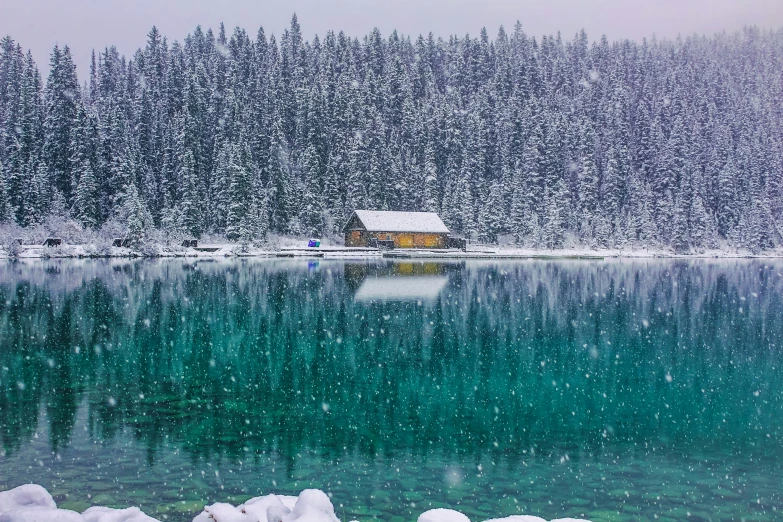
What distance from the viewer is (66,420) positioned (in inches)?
506

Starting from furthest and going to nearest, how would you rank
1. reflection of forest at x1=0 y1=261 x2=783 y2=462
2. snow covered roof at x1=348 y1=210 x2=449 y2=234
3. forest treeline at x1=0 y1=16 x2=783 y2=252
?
1. snow covered roof at x1=348 y1=210 x2=449 y2=234
2. forest treeline at x1=0 y1=16 x2=783 y2=252
3. reflection of forest at x1=0 y1=261 x2=783 y2=462

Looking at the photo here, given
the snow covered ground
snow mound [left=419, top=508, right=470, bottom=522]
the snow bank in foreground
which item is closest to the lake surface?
the snow bank in foreground

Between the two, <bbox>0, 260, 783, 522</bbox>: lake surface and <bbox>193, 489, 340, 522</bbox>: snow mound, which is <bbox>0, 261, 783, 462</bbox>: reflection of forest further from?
<bbox>193, 489, 340, 522</bbox>: snow mound

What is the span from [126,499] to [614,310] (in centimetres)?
2734

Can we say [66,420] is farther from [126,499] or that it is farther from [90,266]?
[90,266]

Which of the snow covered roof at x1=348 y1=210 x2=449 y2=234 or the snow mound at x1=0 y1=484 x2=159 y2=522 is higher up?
the snow covered roof at x1=348 y1=210 x2=449 y2=234

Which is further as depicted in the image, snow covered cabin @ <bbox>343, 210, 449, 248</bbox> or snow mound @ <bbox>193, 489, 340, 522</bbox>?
snow covered cabin @ <bbox>343, 210, 449, 248</bbox>

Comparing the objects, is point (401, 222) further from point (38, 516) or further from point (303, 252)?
point (38, 516)

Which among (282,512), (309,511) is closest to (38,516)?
(282,512)

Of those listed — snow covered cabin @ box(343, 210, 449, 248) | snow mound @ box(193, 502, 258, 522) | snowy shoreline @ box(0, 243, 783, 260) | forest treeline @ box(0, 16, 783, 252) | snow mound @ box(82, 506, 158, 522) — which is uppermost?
forest treeline @ box(0, 16, 783, 252)

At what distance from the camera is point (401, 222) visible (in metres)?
82.2

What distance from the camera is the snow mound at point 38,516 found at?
5.70 metres

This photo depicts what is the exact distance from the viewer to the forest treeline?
7769cm

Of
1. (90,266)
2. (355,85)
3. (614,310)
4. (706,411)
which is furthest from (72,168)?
(706,411)
